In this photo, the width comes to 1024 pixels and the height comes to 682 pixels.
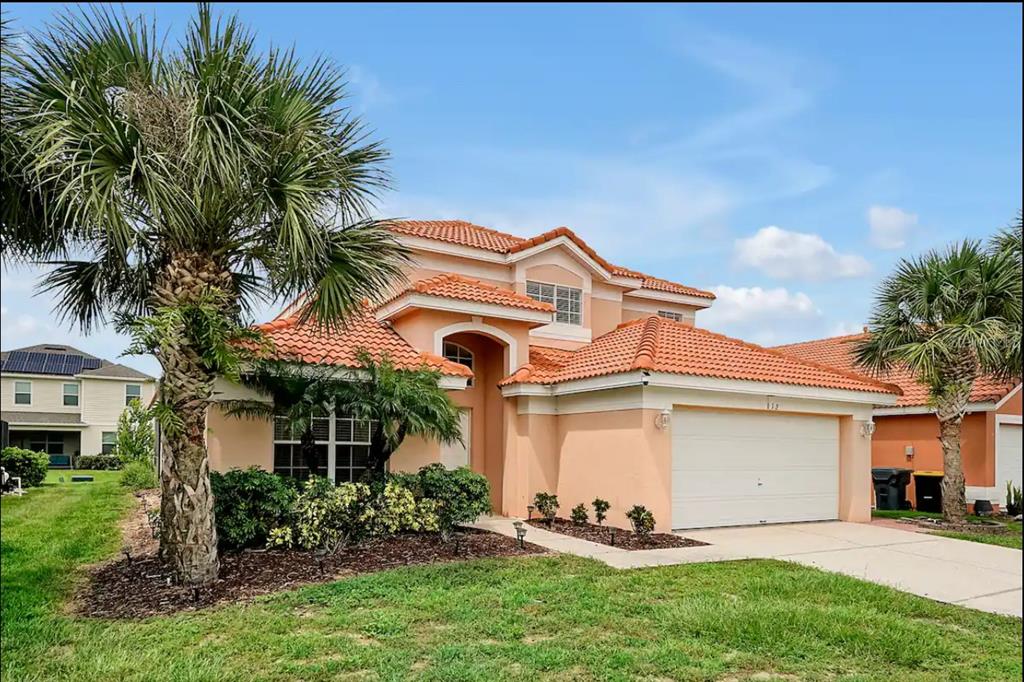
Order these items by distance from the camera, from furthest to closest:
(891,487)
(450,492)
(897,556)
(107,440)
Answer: (107,440)
(891,487)
(450,492)
(897,556)

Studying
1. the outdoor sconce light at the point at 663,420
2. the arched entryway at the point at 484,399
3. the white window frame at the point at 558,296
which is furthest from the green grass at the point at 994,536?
the white window frame at the point at 558,296

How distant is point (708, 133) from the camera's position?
731cm

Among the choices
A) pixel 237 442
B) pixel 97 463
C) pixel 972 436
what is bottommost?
pixel 97 463

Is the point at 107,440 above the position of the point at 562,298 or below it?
below

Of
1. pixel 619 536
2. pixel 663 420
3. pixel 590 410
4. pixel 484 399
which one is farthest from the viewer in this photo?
pixel 484 399

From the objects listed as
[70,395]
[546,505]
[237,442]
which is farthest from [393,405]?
[70,395]

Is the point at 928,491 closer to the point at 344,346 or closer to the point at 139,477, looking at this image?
the point at 344,346

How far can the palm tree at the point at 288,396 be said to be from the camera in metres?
12.4

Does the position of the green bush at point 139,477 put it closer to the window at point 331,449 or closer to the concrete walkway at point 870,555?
the window at point 331,449

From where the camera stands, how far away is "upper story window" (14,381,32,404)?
4277 centimetres

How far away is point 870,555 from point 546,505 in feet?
21.1

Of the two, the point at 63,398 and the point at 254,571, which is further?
the point at 63,398

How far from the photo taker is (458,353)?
1806 centimetres

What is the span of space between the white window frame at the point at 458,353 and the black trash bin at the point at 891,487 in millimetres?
12307
